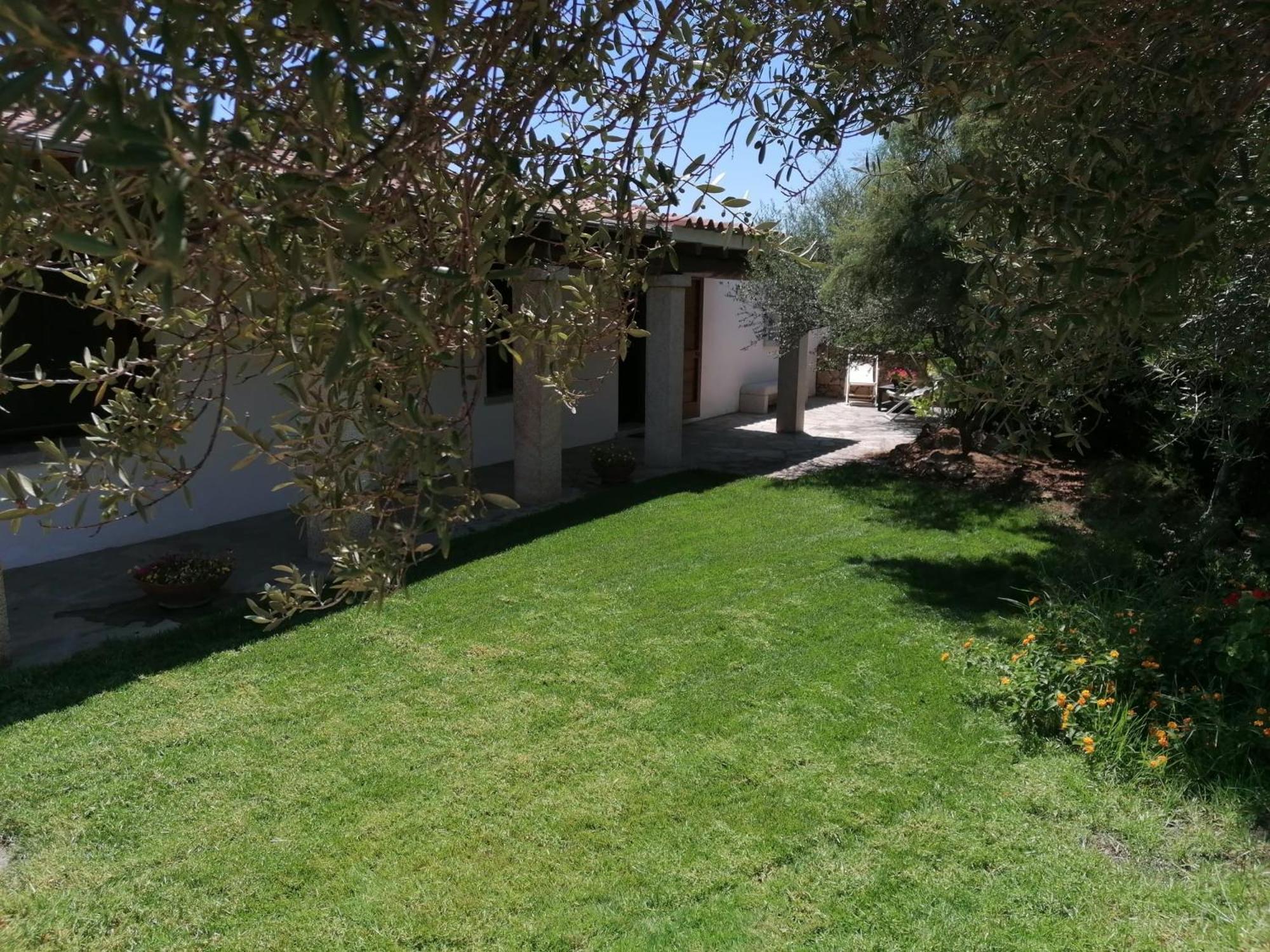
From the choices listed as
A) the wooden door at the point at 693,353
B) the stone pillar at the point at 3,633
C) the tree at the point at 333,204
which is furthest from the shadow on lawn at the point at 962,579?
the wooden door at the point at 693,353

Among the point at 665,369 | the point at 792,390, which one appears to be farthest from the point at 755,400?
the point at 665,369

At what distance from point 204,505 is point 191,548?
0.77 metres

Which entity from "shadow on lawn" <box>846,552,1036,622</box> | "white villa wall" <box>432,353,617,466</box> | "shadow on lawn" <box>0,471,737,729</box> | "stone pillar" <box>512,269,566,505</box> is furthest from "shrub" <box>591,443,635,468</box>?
"shadow on lawn" <box>846,552,1036,622</box>

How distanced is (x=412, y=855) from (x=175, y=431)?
7.66 ft

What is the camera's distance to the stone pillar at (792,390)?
50.7ft

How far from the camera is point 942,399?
3.73 m

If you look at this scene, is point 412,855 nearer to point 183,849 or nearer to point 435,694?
point 183,849

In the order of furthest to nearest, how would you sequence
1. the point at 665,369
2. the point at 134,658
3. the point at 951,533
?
the point at 665,369 → the point at 951,533 → the point at 134,658

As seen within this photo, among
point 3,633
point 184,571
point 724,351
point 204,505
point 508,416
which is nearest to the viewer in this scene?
point 3,633

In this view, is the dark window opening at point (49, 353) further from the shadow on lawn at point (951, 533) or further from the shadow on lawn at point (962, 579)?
the shadow on lawn at point (951, 533)

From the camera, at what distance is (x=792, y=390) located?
15.6 m

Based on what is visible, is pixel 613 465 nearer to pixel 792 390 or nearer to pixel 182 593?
pixel 792 390

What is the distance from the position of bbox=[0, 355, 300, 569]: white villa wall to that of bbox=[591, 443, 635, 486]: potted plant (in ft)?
11.8

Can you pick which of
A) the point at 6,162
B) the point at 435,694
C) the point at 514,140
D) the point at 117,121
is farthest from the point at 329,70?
the point at 435,694
